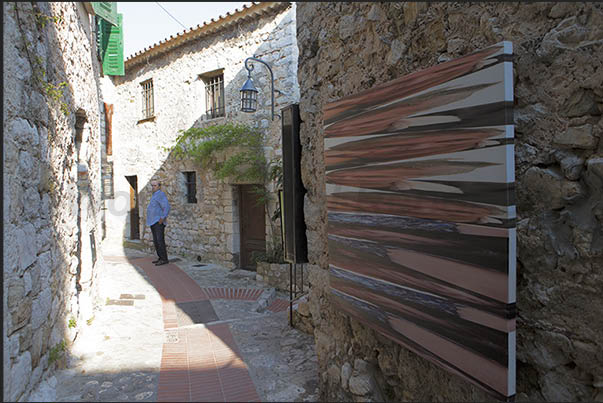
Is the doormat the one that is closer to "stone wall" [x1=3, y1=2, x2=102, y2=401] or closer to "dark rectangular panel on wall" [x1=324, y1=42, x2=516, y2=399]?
"stone wall" [x1=3, y1=2, x2=102, y2=401]

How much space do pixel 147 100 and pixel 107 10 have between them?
9.25 feet

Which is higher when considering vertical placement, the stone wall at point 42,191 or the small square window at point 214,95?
the small square window at point 214,95

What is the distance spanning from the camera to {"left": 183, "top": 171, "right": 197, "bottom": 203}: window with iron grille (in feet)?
28.2

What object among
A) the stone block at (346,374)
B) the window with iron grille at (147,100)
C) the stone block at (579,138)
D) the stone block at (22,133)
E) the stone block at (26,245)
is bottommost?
the stone block at (346,374)

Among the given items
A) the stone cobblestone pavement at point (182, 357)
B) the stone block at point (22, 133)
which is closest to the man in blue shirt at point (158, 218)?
the stone cobblestone pavement at point (182, 357)

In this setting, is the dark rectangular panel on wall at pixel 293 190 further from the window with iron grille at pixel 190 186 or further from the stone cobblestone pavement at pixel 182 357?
the window with iron grille at pixel 190 186

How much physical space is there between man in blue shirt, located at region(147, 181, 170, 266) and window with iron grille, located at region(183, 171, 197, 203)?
882 mm

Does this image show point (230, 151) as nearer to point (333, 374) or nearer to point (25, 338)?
point (25, 338)

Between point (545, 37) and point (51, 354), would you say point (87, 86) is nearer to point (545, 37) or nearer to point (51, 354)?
point (51, 354)

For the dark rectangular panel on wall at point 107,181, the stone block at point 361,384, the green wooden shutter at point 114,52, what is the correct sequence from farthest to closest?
the dark rectangular panel on wall at point 107,181 < the green wooden shutter at point 114,52 < the stone block at point 361,384

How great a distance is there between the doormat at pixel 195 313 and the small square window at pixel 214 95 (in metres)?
4.07

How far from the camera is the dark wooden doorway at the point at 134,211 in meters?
10.4

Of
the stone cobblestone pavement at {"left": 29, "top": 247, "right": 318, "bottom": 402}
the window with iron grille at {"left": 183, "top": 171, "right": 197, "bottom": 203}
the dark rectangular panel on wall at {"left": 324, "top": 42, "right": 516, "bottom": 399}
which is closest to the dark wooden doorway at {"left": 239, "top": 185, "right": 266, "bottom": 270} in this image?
the window with iron grille at {"left": 183, "top": 171, "right": 197, "bottom": 203}

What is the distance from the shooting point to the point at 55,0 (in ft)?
10.1
